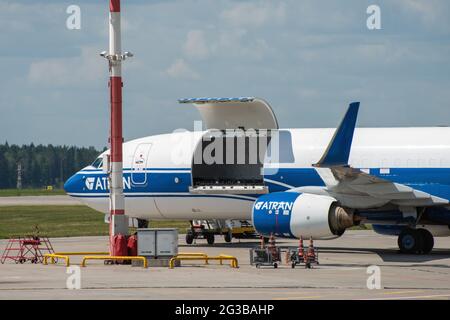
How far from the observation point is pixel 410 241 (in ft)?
133

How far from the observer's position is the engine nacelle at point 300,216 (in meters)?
38.0

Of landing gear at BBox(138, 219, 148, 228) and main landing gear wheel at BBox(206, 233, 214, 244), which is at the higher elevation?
landing gear at BBox(138, 219, 148, 228)

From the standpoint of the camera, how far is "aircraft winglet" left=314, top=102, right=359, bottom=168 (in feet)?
117

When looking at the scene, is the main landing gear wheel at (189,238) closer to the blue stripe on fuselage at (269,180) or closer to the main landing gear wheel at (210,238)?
the main landing gear wheel at (210,238)

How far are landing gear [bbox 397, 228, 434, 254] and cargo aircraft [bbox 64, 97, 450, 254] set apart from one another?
4cm

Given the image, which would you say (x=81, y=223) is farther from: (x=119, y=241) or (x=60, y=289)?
(x=60, y=289)

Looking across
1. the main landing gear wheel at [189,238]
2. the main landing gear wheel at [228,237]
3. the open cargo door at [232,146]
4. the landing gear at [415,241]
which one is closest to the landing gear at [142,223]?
the main landing gear wheel at [189,238]

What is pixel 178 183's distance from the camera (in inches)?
1761

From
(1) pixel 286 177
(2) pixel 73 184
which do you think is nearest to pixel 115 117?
(1) pixel 286 177

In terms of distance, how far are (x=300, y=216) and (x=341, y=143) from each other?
3.36 metres

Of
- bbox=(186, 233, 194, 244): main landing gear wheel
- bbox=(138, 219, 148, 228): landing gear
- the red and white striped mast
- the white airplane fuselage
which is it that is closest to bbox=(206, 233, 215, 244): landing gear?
bbox=(186, 233, 194, 244): main landing gear wheel

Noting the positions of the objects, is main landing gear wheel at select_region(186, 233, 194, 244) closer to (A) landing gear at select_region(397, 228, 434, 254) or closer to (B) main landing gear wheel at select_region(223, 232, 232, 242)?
(B) main landing gear wheel at select_region(223, 232, 232, 242)

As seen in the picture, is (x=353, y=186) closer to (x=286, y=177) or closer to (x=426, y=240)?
(x=426, y=240)

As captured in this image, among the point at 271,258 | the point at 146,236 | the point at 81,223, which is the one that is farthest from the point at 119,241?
the point at 81,223
